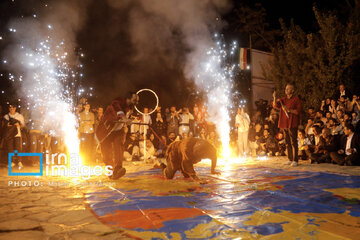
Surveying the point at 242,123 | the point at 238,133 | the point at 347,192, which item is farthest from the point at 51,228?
the point at 238,133

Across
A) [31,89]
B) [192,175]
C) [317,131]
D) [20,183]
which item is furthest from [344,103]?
[31,89]

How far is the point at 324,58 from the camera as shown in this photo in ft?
41.7

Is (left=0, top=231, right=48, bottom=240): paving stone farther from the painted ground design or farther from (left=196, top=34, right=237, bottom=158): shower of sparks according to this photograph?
(left=196, top=34, right=237, bottom=158): shower of sparks

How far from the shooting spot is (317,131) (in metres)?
9.20

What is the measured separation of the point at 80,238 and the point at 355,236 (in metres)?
2.30

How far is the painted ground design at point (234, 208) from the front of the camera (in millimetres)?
2516

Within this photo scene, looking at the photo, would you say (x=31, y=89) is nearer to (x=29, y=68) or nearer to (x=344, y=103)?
(x=29, y=68)

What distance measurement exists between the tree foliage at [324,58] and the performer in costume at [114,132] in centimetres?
975

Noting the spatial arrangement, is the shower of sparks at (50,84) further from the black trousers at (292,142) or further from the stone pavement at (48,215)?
the black trousers at (292,142)

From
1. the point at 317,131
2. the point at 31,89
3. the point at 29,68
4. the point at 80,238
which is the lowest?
the point at 80,238

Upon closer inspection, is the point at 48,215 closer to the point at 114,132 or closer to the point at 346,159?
the point at 114,132

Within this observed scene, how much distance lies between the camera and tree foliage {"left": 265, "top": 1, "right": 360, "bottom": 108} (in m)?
12.1

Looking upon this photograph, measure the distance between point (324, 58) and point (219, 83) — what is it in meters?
5.55

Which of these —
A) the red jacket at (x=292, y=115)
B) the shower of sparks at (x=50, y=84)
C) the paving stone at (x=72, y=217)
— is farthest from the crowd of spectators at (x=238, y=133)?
the paving stone at (x=72, y=217)
